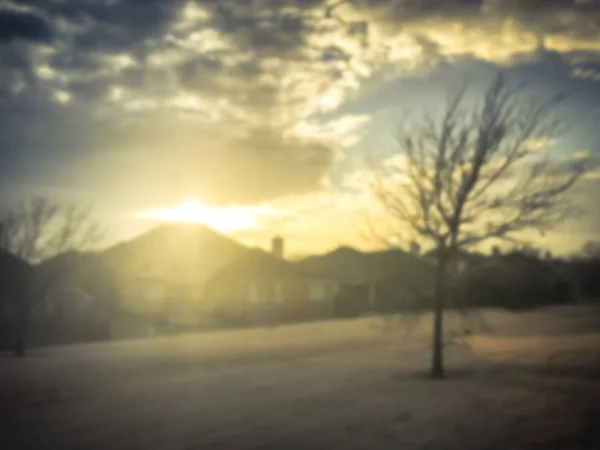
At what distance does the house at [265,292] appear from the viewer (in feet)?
124

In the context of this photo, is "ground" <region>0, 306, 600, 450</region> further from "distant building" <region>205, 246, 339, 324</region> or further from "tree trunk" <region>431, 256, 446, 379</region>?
"distant building" <region>205, 246, 339, 324</region>

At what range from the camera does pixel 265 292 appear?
3941 centimetres

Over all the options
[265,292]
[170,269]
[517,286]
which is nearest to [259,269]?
[265,292]

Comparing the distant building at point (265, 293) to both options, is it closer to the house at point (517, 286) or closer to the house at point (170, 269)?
the house at point (170, 269)

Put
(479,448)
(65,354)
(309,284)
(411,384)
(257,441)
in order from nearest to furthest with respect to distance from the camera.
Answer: (479,448) → (257,441) → (411,384) → (65,354) → (309,284)

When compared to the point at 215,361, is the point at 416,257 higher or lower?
higher

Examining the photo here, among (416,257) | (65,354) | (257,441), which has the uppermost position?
(416,257)

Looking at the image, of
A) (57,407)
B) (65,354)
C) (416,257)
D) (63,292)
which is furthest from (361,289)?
(57,407)

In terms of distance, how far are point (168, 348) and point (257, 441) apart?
601 inches

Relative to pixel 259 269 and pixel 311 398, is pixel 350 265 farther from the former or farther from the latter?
pixel 311 398

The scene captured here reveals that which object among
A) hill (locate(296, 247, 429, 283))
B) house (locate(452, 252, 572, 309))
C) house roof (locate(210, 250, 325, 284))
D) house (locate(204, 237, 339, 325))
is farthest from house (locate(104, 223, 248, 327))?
house (locate(452, 252, 572, 309))

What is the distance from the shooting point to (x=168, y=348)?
869 inches

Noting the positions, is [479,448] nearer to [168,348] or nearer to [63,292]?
[168,348]

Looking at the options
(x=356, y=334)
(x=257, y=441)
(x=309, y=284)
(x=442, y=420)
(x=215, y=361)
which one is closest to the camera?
(x=257, y=441)
